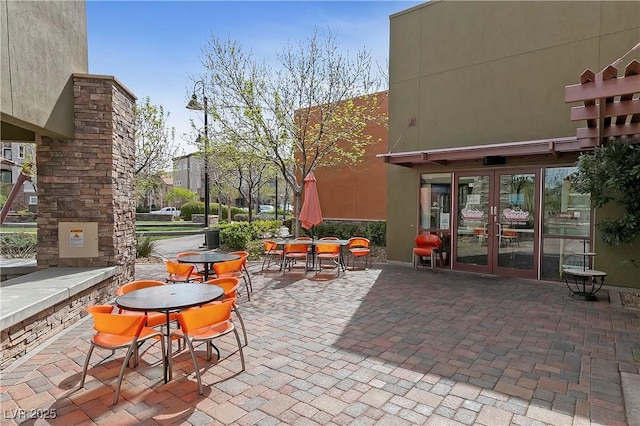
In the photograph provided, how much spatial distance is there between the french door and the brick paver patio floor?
88.4 inches

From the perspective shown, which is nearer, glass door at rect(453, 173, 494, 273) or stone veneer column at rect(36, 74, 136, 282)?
stone veneer column at rect(36, 74, 136, 282)

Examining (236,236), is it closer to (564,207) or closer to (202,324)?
(202,324)

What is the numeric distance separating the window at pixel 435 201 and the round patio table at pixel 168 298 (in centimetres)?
670

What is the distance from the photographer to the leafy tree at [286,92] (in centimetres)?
1081

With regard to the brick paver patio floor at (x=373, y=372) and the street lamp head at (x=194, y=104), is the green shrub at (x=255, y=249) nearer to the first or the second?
the street lamp head at (x=194, y=104)

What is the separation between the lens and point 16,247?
897cm

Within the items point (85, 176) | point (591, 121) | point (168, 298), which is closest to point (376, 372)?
point (168, 298)

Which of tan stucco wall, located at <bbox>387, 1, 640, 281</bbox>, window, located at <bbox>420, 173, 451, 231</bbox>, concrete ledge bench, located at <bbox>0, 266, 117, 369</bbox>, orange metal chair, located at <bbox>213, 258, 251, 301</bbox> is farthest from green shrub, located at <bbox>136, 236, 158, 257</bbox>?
window, located at <bbox>420, 173, 451, 231</bbox>

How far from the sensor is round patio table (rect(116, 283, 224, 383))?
3.15m

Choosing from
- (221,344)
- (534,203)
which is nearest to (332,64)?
(534,203)

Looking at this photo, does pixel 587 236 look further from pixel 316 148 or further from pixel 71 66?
pixel 71 66

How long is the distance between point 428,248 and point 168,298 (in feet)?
22.4

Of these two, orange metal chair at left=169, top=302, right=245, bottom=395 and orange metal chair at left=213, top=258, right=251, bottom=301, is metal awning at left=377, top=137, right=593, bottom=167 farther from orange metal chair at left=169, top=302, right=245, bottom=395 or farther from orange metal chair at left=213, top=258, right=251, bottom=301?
orange metal chair at left=169, top=302, right=245, bottom=395

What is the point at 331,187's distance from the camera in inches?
584
